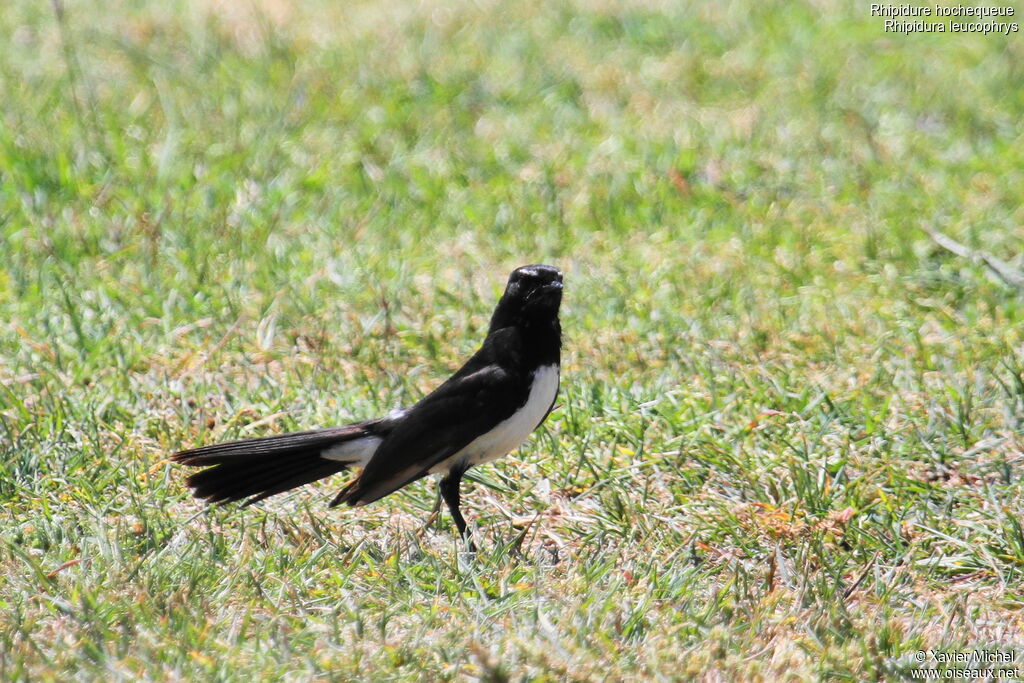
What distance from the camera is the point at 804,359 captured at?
589cm

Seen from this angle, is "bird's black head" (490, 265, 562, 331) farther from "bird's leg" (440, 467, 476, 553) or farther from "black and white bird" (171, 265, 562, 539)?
"bird's leg" (440, 467, 476, 553)

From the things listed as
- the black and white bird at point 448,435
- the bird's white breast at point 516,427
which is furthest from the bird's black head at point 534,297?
the bird's white breast at point 516,427

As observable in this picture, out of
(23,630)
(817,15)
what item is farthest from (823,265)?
(23,630)

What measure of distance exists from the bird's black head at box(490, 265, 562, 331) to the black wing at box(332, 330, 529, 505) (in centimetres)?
7

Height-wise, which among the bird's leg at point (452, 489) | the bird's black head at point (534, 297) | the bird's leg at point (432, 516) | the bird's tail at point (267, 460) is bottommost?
the bird's leg at point (432, 516)

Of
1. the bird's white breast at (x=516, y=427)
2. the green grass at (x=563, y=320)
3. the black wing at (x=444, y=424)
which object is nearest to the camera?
the green grass at (x=563, y=320)

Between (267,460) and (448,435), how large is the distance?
2.13 feet

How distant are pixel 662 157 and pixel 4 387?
13.6 feet

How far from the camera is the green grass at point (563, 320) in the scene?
3.96m

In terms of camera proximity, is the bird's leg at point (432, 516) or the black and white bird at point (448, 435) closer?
the black and white bird at point (448, 435)

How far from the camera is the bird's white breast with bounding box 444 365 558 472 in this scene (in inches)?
179

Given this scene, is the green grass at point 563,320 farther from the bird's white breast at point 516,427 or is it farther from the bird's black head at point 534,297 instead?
the bird's black head at point 534,297

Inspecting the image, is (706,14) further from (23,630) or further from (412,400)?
(23,630)

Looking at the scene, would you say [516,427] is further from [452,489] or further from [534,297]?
[534,297]
